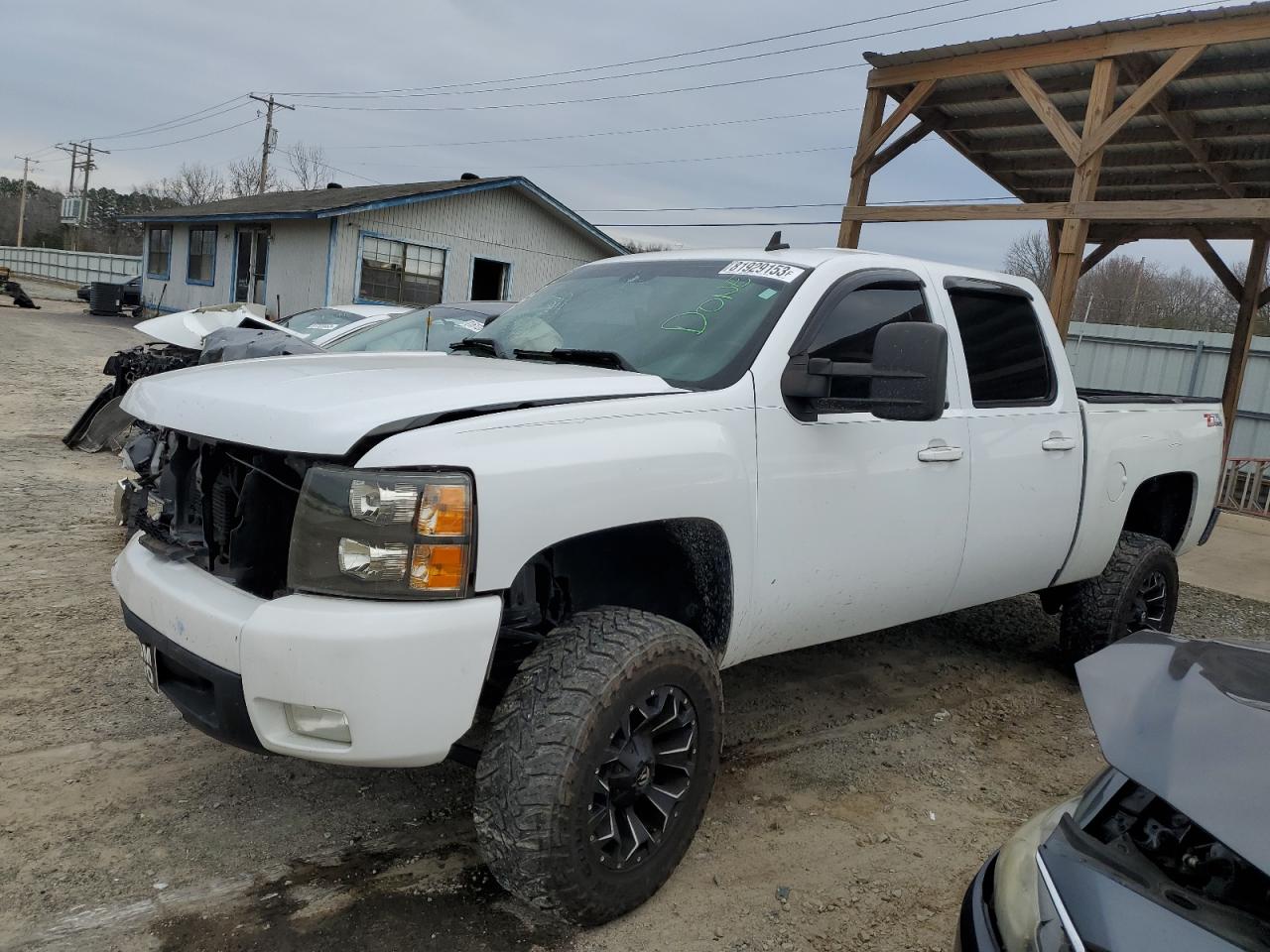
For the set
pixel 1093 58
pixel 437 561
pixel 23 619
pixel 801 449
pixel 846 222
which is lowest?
pixel 23 619

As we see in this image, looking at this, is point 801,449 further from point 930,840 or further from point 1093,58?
point 1093,58

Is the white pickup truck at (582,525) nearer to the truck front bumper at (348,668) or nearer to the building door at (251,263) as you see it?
the truck front bumper at (348,668)

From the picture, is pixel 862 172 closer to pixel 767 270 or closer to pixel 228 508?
pixel 767 270

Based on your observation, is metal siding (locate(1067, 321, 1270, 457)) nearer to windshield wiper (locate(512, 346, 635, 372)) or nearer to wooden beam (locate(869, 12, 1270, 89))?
wooden beam (locate(869, 12, 1270, 89))

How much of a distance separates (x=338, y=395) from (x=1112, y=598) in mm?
3988

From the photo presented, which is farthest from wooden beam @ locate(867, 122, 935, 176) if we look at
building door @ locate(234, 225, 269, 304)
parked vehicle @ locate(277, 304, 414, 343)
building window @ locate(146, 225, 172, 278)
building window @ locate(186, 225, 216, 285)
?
building window @ locate(146, 225, 172, 278)

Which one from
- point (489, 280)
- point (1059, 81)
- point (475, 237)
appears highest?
point (1059, 81)

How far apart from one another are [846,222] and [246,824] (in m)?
9.47

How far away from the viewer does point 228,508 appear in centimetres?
278

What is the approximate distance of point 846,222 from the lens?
1098 cm

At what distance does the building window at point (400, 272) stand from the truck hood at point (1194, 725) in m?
21.4

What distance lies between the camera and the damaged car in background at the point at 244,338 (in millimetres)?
6664

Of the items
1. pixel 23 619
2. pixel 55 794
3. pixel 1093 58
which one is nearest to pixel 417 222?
pixel 1093 58

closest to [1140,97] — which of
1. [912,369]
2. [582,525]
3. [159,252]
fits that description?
[912,369]
